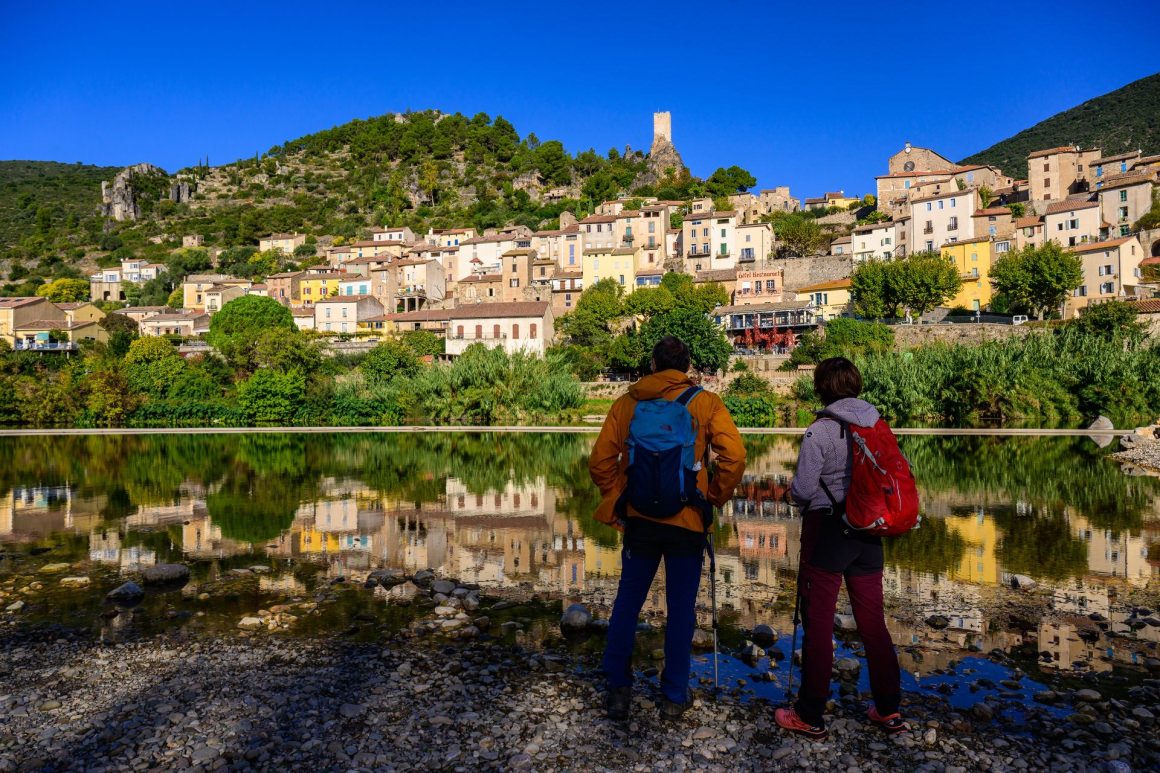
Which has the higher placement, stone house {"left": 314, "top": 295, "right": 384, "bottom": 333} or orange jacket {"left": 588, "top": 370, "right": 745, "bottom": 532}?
stone house {"left": 314, "top": 295, "right": 384, "bottom": 333}

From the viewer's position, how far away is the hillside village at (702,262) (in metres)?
56.5

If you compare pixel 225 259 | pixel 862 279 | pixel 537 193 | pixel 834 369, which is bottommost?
pixel 834 369

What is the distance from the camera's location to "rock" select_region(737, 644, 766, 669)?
16.8 feet

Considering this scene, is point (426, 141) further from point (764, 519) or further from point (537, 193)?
point (764, 519)

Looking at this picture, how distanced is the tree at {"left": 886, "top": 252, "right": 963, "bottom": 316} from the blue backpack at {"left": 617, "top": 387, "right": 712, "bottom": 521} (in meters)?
55.3

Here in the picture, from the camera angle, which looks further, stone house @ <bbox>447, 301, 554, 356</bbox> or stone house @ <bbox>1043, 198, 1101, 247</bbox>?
stone house @ <bbox>1043, 198, 1101, 247</bbox>

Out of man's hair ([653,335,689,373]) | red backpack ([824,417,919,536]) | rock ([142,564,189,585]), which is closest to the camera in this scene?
red backpack ([824,417,919,536])

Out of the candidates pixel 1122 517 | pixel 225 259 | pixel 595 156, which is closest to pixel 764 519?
pixel 1122 517

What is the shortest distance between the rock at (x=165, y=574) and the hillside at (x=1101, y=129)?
122 metres

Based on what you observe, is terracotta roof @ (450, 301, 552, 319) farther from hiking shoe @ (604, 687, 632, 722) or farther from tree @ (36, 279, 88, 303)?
tree @ (36, 279, 88, 303)

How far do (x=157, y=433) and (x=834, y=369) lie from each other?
3423cm

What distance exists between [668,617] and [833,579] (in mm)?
977

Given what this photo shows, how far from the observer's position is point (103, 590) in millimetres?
7266

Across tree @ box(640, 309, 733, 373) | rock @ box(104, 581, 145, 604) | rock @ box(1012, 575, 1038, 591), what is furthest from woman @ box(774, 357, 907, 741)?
tree @ box(640, 309, 733, 373)
